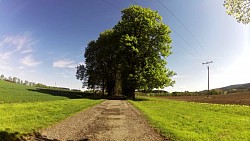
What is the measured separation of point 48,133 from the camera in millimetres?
12328

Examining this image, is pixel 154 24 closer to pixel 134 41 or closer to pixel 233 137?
pixel 134 41

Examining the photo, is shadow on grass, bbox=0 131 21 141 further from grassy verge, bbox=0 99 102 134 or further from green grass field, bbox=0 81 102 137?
grassy verge, bbox=0 99 102 134

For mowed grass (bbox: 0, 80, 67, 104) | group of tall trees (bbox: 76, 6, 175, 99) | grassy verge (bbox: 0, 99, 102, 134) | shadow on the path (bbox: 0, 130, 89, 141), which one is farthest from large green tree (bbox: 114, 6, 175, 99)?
shadow on the path (bbox: 0, 130, 89, 141)

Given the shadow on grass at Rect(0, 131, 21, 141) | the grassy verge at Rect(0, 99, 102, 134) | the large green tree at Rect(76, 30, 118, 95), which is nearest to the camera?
the shadow on grass at Rect(0, 131, 21, 141)

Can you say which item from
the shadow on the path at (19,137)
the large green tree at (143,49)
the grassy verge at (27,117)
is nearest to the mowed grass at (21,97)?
the grassy verge at (27,117)

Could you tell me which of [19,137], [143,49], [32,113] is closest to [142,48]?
[143,49]

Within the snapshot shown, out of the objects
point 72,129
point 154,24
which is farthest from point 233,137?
point 154,24

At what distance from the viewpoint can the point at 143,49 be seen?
50.9 meters

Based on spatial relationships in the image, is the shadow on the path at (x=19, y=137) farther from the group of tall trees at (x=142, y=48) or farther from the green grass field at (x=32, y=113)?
the group of tall trees at (x=142, y=48)

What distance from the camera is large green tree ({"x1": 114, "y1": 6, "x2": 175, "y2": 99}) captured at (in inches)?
1921

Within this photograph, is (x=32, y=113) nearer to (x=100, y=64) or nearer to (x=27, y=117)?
(x=27, y=117)

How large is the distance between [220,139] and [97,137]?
576 centimetres

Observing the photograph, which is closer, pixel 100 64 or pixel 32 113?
pixel 32 113

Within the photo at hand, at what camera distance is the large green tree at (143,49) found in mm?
48781
